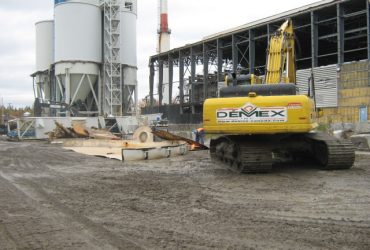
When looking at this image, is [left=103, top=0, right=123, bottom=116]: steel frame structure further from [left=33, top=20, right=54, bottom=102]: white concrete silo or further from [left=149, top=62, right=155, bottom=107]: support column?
[left=149, top=62, right=155, bottom=107]: support column

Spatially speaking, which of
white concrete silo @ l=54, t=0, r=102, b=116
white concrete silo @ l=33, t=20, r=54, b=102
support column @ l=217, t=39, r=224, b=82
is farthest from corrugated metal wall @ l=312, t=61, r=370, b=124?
white concrete silo @ l=33, t=20, r=54, b=102

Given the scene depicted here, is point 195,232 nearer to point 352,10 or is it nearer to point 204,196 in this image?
point 204,196

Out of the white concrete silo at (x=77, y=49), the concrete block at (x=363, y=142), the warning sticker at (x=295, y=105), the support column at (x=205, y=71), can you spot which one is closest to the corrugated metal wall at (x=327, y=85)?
the concrete block at (x=363, y=142)

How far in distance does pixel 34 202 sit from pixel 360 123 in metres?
24.4

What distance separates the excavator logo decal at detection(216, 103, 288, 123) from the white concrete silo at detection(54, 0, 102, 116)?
3200 centimetres

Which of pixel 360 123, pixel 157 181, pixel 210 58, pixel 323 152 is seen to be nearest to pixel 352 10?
pixel 360 123

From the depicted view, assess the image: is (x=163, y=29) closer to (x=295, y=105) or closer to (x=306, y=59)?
(x=306, y=59)

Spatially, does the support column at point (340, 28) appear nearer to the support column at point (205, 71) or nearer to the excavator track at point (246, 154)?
the support column at point (205, 71)

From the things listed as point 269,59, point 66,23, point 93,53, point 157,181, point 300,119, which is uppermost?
point 66,23

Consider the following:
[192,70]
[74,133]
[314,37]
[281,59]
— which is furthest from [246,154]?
[192,70]

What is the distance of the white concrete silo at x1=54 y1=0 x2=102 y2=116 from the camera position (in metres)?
41.4

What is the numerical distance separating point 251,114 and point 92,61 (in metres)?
32.9

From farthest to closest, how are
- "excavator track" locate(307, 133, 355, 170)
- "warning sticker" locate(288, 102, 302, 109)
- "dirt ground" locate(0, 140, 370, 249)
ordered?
"excavator track" locate(307, 133, 355, 170)
"warning sticker" locate(288, 102, 302, 109)
"dirt ground" locate(0, 140, 370, 249)

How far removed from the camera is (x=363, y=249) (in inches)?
197
